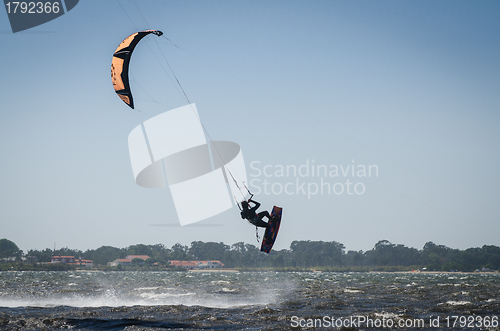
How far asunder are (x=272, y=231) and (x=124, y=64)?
7.03 m

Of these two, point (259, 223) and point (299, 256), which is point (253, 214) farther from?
point (299, 256)

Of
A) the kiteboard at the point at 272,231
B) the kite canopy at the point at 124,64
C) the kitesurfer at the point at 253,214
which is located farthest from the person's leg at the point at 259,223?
the kite canopy at the point at 124,64

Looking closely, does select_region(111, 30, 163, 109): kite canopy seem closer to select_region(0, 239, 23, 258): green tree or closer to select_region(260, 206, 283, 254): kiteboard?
select_region(260, 206, 283, 254): kiteboard

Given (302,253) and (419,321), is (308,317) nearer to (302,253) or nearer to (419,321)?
(419,321)

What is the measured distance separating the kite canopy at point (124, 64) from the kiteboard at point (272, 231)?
5.80 meters

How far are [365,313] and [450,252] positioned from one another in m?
119

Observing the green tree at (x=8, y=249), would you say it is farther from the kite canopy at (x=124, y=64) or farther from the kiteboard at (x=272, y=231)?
the kiteboard at (x=272, y=231)

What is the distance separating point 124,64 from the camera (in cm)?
1284

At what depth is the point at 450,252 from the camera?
375ft

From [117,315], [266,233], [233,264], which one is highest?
[266,233]

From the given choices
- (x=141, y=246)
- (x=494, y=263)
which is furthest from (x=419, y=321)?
(x=141, y=246)

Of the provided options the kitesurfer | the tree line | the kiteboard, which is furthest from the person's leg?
the tree line

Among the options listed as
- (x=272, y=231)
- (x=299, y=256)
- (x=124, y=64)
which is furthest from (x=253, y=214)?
(x=299, y=256)

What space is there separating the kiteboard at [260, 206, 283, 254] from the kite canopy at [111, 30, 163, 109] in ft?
19.0
